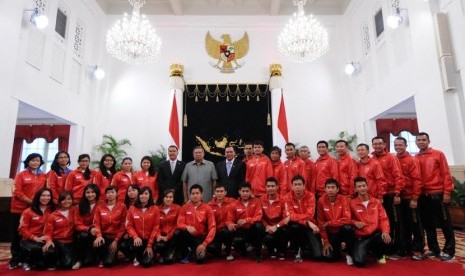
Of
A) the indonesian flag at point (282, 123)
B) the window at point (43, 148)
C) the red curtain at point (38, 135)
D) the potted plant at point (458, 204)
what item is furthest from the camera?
the window at point (43, 148)

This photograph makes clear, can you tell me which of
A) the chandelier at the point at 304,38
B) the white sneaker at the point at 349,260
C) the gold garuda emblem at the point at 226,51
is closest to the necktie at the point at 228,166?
the white sneaker at the point at 349,260

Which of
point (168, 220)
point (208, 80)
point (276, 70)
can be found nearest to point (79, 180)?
point (168, 220)

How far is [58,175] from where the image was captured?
363 centimetres

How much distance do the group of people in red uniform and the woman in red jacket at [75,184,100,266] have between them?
0.03 feet

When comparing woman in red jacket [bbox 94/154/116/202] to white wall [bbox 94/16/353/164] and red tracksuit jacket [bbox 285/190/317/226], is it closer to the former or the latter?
red tracksuit jacket [bbox 285/190/317/226]

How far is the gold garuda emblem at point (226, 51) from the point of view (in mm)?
8586

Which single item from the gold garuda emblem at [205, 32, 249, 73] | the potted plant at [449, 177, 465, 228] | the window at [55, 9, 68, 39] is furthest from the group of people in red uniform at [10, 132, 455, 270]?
the gold garuda emblem at [205, 32, 249, 73]

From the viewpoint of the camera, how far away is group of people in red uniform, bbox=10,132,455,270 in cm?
298

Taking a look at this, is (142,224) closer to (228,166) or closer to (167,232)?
(167,232)

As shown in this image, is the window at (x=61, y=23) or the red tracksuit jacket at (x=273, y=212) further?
the window at (x=61, y=23)

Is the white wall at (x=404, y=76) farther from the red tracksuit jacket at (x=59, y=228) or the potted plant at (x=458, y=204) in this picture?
the red tracksuit jacket at (x=59, y=228)

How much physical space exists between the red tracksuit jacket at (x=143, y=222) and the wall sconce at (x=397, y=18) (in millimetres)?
5823

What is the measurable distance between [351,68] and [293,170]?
5264 mm

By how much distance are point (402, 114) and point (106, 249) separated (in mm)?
8701
